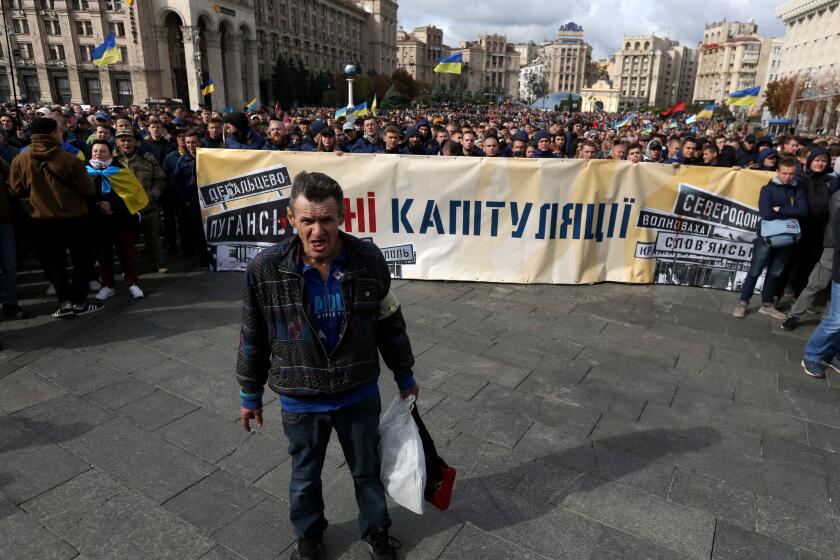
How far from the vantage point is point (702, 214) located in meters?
6.75

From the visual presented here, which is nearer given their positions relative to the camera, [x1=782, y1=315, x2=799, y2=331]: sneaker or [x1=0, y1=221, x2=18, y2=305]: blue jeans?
[x1=0, y1=221, x2=18, y2=305]: blue jeans

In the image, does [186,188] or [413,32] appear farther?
[413,32]

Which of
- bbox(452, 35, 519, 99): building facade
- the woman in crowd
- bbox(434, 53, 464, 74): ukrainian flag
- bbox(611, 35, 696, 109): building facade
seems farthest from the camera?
bbox(452, 35, 519, 99): building facade

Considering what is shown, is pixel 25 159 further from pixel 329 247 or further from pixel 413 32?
pixel 413 32

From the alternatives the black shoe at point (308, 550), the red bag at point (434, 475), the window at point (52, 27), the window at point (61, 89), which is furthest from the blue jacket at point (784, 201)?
the window at point (52, 27)

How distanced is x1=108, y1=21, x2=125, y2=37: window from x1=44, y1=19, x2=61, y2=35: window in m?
5.51

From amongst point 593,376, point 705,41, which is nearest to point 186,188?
point 593,376

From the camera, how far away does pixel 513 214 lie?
6.70 m

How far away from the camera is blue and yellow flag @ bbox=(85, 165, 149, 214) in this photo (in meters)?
5.82

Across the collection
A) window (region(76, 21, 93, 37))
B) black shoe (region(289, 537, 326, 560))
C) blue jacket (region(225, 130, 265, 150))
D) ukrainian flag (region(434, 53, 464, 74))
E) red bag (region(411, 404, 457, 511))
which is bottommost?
black shoe (region(289, 537, 326, 560))

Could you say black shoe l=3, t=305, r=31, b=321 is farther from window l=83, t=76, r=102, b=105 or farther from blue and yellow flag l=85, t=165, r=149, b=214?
window l=83, t=76, r=102, b=105

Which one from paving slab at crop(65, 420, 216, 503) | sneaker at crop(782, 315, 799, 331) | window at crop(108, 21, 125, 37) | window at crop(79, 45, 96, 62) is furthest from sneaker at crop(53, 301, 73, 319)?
window at crop(79, 45, 96, 62)

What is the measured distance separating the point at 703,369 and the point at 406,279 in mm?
3630

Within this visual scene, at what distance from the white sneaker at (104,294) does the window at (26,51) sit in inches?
2701
